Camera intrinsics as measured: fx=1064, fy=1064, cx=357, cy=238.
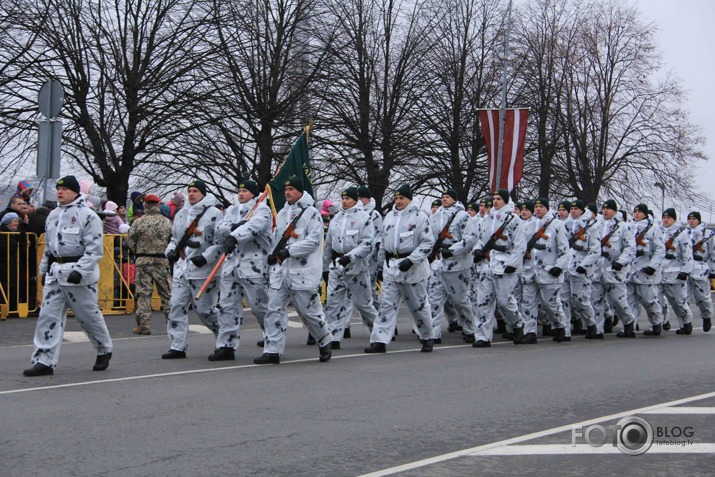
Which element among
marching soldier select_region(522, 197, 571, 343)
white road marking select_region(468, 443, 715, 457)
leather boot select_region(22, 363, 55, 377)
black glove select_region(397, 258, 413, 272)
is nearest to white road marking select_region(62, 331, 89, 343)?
leather boot select_region(22, 363, 55, 377)

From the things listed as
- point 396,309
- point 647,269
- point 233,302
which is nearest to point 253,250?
point 233,302

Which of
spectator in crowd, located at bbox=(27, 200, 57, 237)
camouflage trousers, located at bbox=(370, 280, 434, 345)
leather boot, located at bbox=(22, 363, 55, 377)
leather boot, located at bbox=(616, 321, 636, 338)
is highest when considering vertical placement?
spectator in crowd, located at bbox=(27, 200, 57, 237)

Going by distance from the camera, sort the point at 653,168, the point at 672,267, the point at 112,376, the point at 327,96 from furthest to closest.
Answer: the point at 653,168
the point at 327,96
the point at 672,267
the point at 112,376

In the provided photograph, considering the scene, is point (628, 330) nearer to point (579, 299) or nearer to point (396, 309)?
point (579, 299)

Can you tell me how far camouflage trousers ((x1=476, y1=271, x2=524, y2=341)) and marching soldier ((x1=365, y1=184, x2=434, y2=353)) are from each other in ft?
3.56

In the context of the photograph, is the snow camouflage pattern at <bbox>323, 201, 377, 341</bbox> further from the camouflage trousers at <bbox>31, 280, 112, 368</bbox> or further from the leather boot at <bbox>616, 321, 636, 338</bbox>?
the leather boot at <bbox>616, 321, 636, 338</bbox>

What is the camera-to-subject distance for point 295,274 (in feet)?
37.9

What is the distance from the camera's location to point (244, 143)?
3234 centimetres

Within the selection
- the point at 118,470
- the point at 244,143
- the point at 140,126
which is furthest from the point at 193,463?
the point at 244,143

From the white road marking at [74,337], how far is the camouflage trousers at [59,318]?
3.79 meters

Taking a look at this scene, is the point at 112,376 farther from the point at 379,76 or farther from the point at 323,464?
the point at 379,76

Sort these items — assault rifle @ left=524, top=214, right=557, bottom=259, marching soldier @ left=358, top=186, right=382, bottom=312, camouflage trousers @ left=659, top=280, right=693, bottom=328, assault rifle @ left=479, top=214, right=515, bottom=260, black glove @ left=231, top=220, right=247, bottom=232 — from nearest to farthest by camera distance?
black glove @ left=231, top=220, right=247, bottom=232 → marching soldier @ left=358, top=186, right=382, bottom=312 → assault rifle @ left=479, top=214, right=515, bottom=260 → assault rifle @ left=524, top=214, right=557, bottom=259 → camouflage trousers @ left=659, top=280, right=693, bottom=328

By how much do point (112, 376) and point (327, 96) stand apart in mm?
25129

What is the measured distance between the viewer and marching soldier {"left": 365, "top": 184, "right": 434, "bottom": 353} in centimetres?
1280
